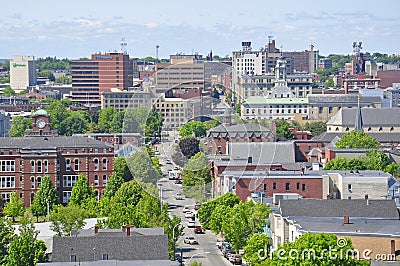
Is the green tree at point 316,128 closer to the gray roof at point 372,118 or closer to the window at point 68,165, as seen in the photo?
the gray roof at point 372,118

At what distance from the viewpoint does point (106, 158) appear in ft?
220

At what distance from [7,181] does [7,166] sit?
870mm

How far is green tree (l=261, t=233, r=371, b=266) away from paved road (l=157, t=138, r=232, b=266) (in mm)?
8002

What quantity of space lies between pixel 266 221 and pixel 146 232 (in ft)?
21.2

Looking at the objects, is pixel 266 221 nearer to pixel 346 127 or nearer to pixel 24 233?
pixel 24 233

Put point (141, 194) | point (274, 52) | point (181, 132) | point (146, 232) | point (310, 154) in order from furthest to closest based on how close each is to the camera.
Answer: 1. point (274, 52)
2. point (310, 154)
3. point (141, 194)
4. point (181, 132)
5. point (146, 232)

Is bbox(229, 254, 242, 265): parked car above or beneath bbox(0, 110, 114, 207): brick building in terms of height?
beneath

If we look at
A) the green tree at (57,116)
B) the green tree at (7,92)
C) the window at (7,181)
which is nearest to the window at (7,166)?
the window at (7,181)

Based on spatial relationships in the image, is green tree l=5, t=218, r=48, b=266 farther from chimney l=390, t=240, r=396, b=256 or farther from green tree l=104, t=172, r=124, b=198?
green tree l=104, t=172, r=124, b=198

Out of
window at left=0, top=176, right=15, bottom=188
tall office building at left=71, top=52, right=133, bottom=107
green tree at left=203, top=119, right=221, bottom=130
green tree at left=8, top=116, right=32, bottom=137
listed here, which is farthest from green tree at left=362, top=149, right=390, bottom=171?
tall office building at left=71, top=52, right=133, bottom=107

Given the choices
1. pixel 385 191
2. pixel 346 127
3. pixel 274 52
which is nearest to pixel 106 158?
pixel 385 191

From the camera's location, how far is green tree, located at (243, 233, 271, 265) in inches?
1610

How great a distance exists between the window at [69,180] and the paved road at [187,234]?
12.6 meters

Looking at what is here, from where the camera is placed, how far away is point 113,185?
63.1 metres
